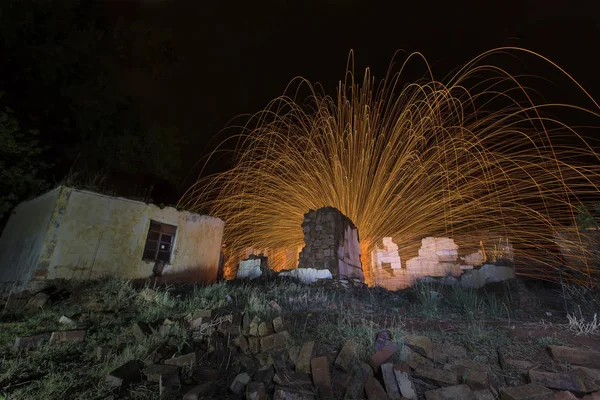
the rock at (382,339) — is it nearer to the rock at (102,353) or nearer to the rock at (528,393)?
the rock at (528,393)

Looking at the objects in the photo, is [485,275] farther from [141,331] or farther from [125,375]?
[125,375]

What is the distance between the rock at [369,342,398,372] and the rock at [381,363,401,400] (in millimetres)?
93

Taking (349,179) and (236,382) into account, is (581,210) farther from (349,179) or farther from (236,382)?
(236,382)

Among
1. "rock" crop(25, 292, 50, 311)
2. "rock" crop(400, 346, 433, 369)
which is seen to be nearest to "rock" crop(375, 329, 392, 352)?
"rock" crop(400, 346, 433, 369)

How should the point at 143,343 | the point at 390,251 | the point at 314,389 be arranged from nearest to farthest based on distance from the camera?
the point at 314,389 < the point at 143,343 < the point at 390,251

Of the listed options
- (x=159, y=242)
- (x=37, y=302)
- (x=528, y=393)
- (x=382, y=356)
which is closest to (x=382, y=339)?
(x=382, y=356)

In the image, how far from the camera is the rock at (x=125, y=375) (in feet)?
9.90

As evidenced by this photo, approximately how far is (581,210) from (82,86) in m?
19.2

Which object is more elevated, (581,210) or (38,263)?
(581,210)

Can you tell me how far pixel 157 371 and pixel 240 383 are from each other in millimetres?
941

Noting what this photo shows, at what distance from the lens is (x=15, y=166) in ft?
31.3

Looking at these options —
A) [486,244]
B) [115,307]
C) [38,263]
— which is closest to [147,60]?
[38,263]

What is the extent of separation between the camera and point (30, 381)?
3098 millimetres

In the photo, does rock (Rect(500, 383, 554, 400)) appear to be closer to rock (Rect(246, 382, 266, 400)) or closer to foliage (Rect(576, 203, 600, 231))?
rock (Rect(246, 382, 266, 400))
